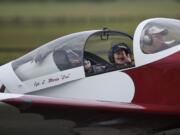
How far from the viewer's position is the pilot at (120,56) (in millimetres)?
5564

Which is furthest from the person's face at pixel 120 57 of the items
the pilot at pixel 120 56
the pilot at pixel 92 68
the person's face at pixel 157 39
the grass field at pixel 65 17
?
the grass field at pixel 65 17

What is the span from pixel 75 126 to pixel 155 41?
4.35ft

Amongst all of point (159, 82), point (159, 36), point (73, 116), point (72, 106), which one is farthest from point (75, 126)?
point (159, 36)

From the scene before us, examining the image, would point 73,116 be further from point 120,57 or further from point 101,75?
point 120,57

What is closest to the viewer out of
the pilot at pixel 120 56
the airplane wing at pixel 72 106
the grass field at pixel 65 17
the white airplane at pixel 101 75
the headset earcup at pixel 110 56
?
the airplane wing at pixel 72 106

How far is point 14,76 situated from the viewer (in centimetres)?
603

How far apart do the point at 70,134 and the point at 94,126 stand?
14.0 inches

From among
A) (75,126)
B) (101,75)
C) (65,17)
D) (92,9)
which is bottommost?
(65,17)

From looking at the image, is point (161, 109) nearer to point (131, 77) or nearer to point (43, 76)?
point (131, 77)

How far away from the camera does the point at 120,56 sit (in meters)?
5.71

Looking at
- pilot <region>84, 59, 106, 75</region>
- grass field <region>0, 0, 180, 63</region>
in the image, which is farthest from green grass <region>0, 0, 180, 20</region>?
pilot <region>84, 59, 106, 75</region>

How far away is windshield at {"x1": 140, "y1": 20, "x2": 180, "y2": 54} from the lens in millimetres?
5426

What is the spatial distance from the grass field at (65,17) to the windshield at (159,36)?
1314 centimetres

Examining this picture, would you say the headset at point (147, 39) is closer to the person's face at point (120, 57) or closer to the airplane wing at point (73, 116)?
the person's face at point (120, 57)
